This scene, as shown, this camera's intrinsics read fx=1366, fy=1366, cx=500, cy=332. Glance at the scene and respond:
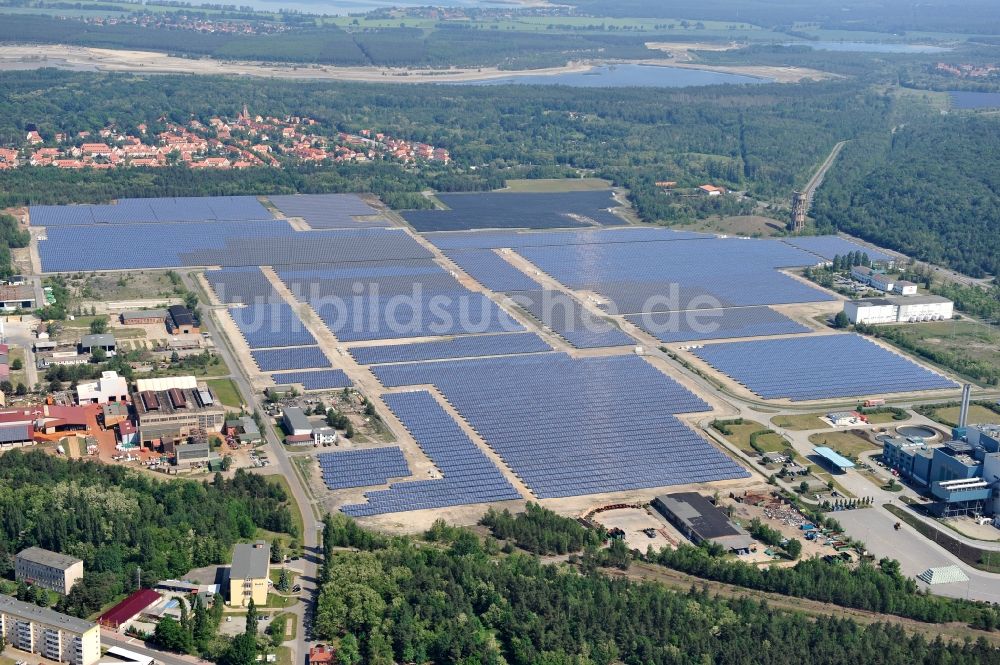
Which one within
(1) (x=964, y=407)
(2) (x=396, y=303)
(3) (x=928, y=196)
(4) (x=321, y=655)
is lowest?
(4) (x=321, y=655)

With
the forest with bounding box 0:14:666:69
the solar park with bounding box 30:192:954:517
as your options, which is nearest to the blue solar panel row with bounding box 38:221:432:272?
the solar park with bounding box 30:192:954:517

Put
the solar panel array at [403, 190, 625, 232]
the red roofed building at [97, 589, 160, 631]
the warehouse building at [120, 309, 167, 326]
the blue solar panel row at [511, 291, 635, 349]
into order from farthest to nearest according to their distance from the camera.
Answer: the solar panel array at [403, 190, 625, 232]
the warehouse building at [120, 309, 167, 326]
the blue solar panel row at [511, 291, 635, 349]
the red roofed building at [97, 589, 160, 631]

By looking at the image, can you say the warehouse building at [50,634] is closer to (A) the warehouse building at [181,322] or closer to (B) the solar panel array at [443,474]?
(B) the solar panel array at [443,474]

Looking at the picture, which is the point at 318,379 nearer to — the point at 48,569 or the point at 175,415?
the point at 175,415

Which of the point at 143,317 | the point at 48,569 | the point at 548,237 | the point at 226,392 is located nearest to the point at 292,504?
the point at 48,569

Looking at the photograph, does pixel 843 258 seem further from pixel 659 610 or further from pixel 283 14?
pixel 283 14

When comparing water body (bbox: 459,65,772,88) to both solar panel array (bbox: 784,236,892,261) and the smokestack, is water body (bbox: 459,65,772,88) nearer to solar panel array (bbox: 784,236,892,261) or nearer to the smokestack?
solar panel array (bbox: 784,236,892,261)
